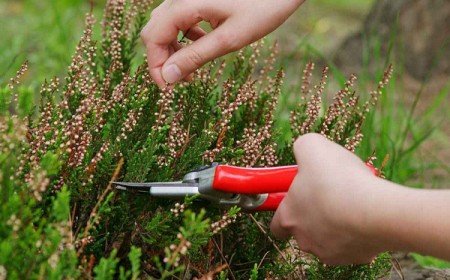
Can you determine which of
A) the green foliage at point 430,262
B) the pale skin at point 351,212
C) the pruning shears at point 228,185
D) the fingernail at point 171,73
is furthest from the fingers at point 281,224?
the green foliage at point 430,262

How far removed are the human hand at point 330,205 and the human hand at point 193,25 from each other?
0.54m

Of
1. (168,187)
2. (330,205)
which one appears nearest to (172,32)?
(168,187)

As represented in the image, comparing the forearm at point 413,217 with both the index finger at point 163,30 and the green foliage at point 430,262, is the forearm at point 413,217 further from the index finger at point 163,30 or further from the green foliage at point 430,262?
the green foliage at point 430,262

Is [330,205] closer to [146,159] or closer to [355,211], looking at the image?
[355,211]

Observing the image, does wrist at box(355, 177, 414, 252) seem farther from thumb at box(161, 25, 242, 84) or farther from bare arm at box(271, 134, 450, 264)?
thumb at box(161, 25, 242, 84)

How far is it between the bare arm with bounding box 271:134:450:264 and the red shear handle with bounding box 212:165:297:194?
0.13m

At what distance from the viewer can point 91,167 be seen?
85.9 inches

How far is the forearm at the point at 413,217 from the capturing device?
1.81m

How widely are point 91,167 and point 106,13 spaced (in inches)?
40.7

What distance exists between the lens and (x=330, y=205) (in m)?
1.86

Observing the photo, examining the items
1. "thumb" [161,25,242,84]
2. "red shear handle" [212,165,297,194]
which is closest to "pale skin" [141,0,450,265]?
"red shear handle" [212,165,297,194]

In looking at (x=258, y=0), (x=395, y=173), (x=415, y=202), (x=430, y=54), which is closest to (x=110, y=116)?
(x=258, y=0)

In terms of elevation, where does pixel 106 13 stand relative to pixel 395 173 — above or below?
above

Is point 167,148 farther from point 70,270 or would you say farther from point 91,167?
point 70,270
